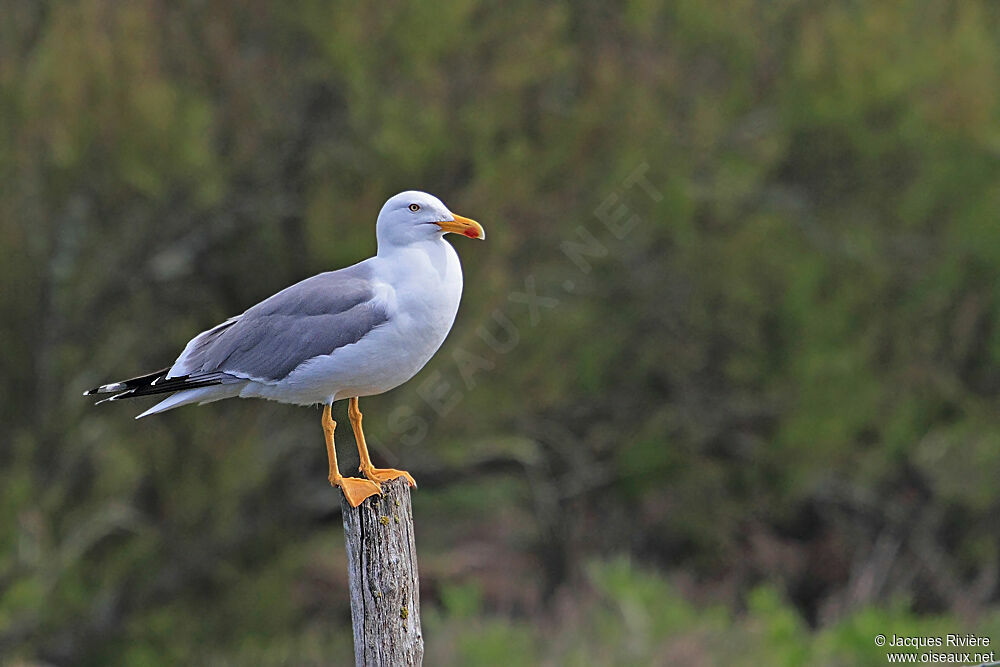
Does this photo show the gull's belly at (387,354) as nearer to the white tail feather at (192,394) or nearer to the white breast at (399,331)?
the white breast at (399,331)

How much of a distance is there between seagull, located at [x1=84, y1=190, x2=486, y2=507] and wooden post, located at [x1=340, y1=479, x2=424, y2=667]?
7cm

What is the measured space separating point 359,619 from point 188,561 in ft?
13.7

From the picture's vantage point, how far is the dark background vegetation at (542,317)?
6621 mm

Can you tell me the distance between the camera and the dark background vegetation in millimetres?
6621

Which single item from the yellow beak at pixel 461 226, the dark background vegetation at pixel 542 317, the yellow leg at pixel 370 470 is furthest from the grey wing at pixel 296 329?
the dark background vegetation at pixel 542 317

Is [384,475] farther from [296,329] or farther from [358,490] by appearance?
[296,329]

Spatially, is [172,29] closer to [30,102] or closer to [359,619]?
[30,102]

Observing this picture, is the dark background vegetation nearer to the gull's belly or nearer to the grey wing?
the grey wing

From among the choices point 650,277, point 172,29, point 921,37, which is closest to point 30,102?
point 172,29

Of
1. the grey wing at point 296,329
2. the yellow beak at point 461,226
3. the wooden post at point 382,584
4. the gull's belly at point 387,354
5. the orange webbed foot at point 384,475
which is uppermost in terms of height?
the yellow beak at point 461,226

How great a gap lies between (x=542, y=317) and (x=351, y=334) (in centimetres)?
462

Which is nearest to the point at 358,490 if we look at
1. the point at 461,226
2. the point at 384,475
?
the point at 384,475

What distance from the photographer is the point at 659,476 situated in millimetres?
8672

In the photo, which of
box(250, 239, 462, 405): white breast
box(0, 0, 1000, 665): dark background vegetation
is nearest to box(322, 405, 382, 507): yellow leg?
box(250, 239, 462, 405): white breast
